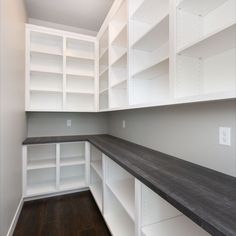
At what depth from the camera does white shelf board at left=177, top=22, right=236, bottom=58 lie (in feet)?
2.71

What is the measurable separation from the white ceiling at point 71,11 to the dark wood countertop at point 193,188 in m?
2.29

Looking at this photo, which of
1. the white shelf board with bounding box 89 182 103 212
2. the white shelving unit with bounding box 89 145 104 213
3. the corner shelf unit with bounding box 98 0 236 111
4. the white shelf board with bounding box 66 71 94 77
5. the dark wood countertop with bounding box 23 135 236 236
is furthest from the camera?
the white shelf board with bounding box 66 71 94 77

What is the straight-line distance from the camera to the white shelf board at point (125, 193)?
134cm

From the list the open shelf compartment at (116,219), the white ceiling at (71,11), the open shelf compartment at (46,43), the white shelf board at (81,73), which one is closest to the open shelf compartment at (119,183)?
the open shelf compartment at (116,219)

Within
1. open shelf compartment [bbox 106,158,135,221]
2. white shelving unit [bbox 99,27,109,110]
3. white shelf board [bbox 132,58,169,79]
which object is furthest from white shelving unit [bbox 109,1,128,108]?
open shelf compartment [bbox 106,158,135,221]

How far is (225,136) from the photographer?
41.3 inches

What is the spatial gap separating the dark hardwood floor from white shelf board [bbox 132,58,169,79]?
169cm

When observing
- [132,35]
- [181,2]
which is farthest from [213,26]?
[132,35]

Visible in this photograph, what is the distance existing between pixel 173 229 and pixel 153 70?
1.27 meters

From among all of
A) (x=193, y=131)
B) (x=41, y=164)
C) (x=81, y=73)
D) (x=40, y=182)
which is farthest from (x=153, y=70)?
(x=40, y=182)

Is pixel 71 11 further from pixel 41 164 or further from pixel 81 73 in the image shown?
pixel 41 164

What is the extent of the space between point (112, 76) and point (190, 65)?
4.34ft

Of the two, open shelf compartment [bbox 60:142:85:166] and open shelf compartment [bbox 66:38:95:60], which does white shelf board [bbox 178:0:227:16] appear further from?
open shelf compartment [bbox 60:142:85:166]

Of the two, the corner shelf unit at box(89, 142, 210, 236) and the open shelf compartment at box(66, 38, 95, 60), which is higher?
the open shelf compartment at box(66, 38, 95, 60)
